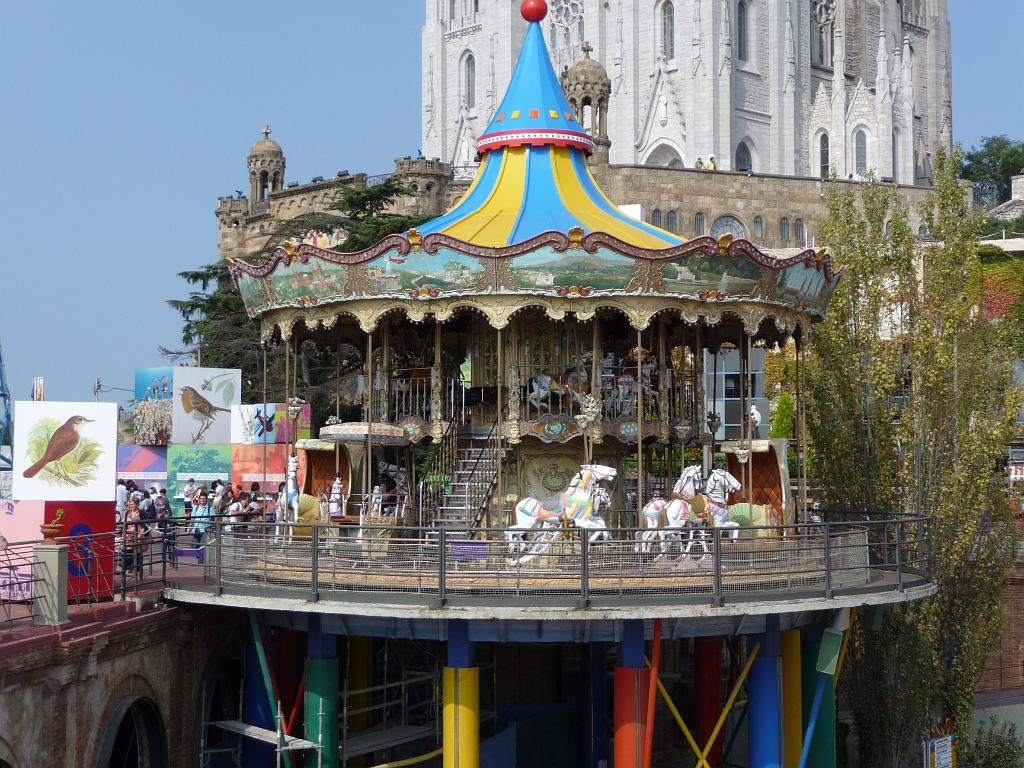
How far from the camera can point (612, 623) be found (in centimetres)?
1792

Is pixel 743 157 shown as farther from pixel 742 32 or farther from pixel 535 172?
pixel 535 172

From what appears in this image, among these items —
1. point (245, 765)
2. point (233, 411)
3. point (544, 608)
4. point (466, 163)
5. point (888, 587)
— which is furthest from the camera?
point (466, 163)

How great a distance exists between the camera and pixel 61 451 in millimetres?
18109

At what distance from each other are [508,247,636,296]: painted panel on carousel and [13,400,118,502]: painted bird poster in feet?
19.2

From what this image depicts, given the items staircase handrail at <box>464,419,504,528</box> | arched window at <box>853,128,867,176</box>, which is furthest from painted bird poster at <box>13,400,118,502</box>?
arched window at <box>853,128,867,176</box>

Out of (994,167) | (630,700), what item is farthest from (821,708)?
(994,167)

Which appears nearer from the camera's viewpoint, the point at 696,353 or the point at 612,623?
the point at 612,623

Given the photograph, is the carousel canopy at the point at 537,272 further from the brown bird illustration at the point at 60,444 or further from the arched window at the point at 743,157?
the arched window at the point at 743,157

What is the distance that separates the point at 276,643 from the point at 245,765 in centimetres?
179

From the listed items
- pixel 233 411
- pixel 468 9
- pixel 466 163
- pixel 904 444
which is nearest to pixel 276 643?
pixel 904 444

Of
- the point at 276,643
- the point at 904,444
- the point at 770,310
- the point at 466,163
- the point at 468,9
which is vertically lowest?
the point at 276,643

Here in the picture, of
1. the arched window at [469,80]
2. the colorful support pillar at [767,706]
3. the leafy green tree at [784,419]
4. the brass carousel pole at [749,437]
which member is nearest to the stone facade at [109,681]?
the colorful support pillar at [767,706]

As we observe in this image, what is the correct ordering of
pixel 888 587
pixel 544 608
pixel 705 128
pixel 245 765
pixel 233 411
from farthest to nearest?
1. pixel 705 128
2. pixel 233 411
3. pixel 245 765
4. pixel 888 587
5. pixel 544 608

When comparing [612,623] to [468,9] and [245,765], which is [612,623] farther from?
[468,9]
